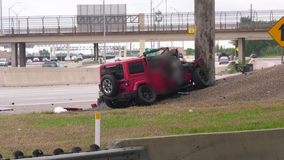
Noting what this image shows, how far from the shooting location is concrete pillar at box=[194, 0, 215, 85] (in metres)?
15.5

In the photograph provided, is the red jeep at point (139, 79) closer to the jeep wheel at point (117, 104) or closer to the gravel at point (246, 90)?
the jeep wheel at point (117, 104)

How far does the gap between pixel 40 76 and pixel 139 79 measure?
2012 cm

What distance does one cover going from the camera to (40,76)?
31.5m

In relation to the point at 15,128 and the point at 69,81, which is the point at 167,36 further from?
the point at 15,128

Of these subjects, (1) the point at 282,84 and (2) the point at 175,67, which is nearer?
(1) the point at 282,84

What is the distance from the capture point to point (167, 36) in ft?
161

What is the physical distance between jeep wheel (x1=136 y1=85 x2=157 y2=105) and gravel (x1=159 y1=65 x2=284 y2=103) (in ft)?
2.42

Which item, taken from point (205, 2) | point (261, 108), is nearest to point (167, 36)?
point (205, 2)

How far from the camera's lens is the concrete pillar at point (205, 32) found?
15531 mm

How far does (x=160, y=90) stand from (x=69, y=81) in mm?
19843

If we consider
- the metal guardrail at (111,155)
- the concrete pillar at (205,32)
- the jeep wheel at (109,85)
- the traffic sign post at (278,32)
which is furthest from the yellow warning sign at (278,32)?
the metal guardrail at (111,155)

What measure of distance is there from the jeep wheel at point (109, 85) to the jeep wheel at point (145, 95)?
2.82 ft

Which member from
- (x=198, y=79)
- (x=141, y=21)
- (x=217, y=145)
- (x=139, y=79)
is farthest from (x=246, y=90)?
(x=141, y=21)

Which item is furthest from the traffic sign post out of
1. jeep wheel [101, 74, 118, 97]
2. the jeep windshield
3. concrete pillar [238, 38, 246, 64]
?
concrete pillar [238, 38, 246, 64]
